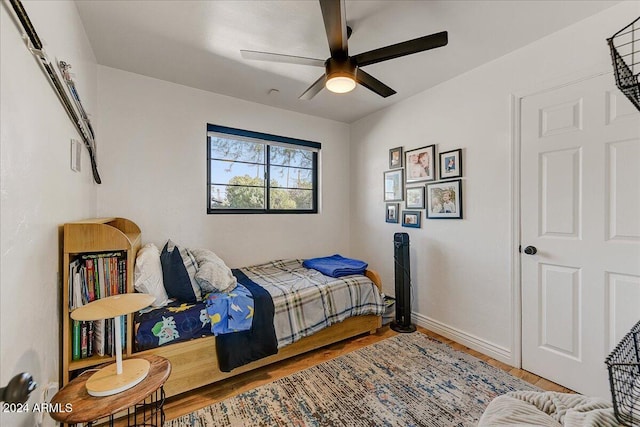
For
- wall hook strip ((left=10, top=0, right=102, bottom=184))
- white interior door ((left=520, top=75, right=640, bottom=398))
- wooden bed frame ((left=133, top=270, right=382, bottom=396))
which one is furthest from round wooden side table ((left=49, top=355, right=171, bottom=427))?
white interior door ((left=520, top=75, right=640, bottom=398))

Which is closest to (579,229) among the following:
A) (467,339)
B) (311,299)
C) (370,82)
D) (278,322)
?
(467,339)

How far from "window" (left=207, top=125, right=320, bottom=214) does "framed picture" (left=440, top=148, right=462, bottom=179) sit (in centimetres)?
169

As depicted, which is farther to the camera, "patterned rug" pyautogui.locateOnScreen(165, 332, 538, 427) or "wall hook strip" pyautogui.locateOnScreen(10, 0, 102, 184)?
"patterned rug" pyautogui.locateOnScreen(165, 332, 538, 427)

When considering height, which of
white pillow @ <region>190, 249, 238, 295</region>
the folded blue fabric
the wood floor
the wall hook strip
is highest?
the wall hook strip

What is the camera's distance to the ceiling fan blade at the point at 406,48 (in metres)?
1.56

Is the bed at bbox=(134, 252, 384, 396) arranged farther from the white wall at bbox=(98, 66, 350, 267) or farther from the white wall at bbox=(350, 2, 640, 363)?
the white wall at bbox=(350, 2, 640, 363)

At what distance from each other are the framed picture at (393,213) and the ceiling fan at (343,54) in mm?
1557

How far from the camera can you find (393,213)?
327 cm

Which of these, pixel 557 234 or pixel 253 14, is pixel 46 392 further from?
pixel 557 234

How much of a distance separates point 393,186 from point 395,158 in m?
0.33

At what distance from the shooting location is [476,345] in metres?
2.45

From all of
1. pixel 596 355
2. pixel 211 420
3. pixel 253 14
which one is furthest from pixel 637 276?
pixel 253 14

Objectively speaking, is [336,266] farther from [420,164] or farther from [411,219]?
[420,164]

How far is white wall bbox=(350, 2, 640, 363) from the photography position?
1.92m
